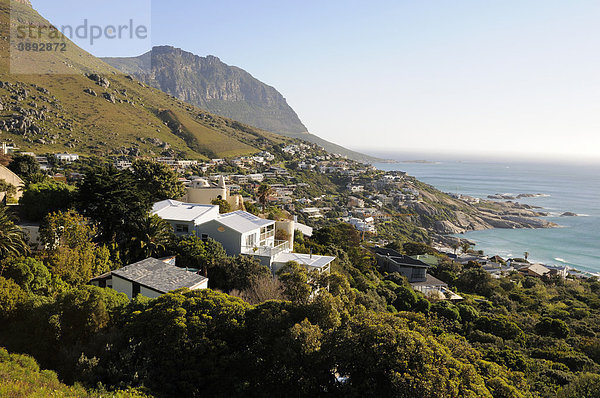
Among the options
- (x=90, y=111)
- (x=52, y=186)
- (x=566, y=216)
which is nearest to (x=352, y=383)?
(x=52, y=186)

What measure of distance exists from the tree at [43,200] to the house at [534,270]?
48800 millimetres

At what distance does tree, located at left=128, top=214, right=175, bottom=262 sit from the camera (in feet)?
60.4

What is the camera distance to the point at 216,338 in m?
10.3

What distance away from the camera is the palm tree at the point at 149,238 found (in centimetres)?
1842

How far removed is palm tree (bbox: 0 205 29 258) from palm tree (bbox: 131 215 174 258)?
4497 millimetres

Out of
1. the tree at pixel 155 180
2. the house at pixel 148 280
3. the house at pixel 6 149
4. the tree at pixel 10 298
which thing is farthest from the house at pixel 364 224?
the tree at pixel 10 298

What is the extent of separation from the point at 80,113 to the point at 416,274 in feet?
272

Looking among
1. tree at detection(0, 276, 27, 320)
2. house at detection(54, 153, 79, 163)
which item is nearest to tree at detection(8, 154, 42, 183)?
tree at detection(0, 276, 27, 320)

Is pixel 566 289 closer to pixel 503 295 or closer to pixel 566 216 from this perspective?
pixel 503 295

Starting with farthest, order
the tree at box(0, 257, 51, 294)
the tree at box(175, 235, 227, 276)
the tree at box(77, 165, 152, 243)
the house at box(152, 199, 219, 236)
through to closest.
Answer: the house at box(152, 199, 219, 236)
the tree at box(175, 235, 227, 276)
the tree at box(77, 165, 152, 243)
the tree at box(0, 257, 51, 294)

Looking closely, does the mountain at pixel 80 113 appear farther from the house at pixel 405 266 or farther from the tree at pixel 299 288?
the tree at pixel 299 288

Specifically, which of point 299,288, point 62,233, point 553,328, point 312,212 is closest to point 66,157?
point 312,212

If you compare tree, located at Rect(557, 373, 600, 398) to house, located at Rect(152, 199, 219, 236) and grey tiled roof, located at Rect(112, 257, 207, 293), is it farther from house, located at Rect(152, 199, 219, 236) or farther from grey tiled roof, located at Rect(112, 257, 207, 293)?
house, located at Rect(152, 199, 219, 236)

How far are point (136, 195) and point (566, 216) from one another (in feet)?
361
